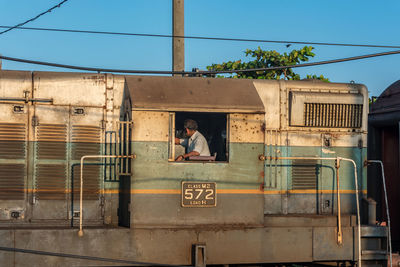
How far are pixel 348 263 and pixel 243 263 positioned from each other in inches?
68.1

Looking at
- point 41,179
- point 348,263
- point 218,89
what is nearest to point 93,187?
point 41,179

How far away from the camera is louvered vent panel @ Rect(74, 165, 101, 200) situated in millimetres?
7836

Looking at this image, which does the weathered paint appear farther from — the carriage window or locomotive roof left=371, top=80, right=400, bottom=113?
locomotive roof left=371, top=80, right=400, bottom=113

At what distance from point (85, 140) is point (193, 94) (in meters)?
1.76

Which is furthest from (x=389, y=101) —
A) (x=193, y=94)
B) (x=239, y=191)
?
(x=193, y=94)

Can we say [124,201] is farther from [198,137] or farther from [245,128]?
[245,128]

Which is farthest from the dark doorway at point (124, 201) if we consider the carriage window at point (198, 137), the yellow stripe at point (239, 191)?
the carriage window at point (198, 137)

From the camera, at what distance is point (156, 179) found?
745 centimetres

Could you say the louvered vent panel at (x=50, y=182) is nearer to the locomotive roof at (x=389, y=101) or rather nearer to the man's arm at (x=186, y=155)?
the man's arm at (x=186, y=155)

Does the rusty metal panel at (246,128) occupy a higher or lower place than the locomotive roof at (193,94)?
lower

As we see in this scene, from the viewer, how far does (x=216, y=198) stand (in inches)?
299

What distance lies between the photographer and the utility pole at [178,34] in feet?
38.1

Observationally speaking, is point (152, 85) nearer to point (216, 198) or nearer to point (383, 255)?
point (216, 198)

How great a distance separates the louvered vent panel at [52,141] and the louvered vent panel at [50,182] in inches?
6.3
